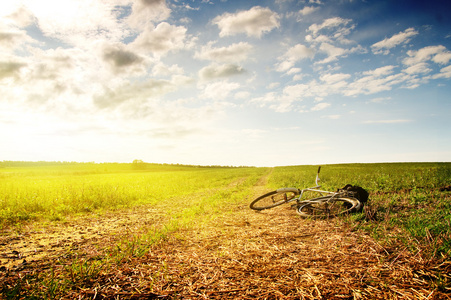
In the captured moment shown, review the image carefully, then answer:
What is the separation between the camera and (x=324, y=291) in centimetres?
297

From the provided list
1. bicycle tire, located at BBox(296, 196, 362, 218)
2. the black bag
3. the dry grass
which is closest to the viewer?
the dry grass

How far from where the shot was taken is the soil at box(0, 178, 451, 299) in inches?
118

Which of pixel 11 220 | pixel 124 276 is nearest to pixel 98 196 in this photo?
pixel 11 220

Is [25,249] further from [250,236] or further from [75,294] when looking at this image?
[250,236]

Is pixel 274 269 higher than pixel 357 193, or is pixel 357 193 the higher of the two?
pixel 357 193

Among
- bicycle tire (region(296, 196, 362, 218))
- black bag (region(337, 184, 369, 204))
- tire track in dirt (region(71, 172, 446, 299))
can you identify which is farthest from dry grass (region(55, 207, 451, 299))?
black bag (region(337, 184, 369, 204))

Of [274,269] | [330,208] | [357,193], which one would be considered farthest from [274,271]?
[357,193]

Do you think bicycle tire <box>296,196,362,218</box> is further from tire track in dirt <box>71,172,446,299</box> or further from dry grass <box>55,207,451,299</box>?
dry grass <box>55,207,451,299</box>

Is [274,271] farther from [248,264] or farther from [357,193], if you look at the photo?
[357,193]

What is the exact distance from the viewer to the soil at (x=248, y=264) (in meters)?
2.99

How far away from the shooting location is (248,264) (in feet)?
12.7

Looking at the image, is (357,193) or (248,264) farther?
(357,193)

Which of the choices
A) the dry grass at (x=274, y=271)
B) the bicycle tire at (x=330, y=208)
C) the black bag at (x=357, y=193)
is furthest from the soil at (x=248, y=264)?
the black bag at (x=357, y=193)

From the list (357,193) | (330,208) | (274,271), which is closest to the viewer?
(274,271)
